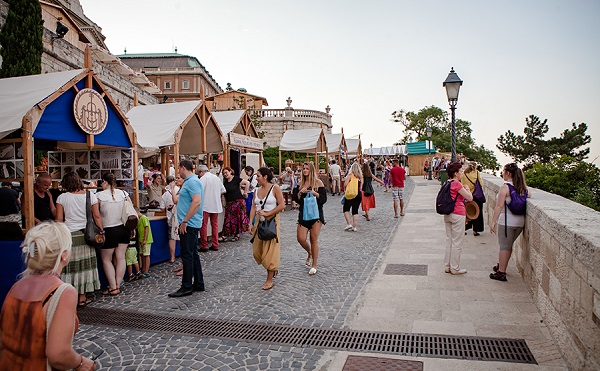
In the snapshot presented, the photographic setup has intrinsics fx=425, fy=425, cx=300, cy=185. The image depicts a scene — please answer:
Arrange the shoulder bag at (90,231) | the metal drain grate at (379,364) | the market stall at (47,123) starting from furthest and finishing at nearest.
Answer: the shoulder bag at (90,231), the market stall at (47,123), the metal drain grate at (379,364)

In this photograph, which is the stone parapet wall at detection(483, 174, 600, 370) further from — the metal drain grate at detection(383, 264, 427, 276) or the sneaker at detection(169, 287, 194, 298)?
the sneaker at detection(169, 287, 194, 298)

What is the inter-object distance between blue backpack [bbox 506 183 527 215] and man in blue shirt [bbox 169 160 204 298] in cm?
414

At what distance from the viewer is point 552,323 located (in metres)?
4.01

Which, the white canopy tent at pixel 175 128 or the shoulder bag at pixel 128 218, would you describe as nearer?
the shoulder bag at pixel 128 218

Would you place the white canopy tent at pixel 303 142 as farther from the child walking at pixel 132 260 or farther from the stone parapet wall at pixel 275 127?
the stone parapet wall at pixel 275 127

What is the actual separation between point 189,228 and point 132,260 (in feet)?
4.83

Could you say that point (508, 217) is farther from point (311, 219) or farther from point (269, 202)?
point (269, 202)

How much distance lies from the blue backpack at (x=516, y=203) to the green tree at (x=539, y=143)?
3376 cm

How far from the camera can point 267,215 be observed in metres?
5.80

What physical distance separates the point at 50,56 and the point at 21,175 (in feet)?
36.3

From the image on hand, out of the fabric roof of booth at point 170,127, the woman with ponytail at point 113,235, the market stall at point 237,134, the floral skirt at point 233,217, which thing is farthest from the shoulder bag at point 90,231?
the market stall at point 237,134

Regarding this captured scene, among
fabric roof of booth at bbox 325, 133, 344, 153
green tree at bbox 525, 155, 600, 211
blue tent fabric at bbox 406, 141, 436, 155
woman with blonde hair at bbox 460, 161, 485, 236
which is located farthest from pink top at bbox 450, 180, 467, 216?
blue tent fabric at bbox 406, 141, 436, 155

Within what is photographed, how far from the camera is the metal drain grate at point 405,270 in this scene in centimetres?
650

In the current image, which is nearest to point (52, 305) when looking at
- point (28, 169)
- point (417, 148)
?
point (28, 169)
